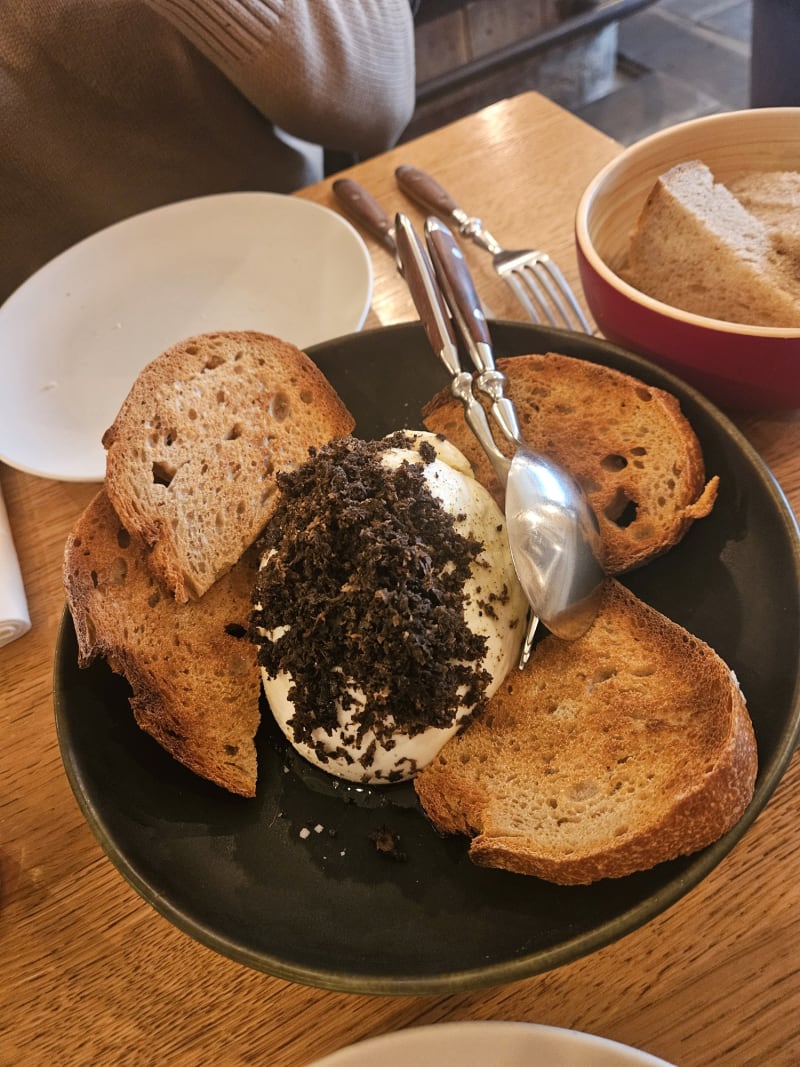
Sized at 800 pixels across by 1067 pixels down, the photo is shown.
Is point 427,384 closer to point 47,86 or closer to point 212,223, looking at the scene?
point 212,223

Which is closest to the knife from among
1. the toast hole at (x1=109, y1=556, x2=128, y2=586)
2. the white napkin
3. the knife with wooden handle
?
the knife with wooden handle

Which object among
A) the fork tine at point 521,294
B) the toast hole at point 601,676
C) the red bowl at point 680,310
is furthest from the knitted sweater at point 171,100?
the toast hole at point 601,676

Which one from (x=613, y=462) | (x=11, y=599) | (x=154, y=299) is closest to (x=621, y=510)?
(x=613, y=462)

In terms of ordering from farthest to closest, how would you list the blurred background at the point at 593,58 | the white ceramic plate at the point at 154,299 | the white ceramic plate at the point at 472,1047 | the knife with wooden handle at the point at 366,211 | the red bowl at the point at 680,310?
the blurred background at the point at 593,58
the knife with wooden handle at the point at 366,211
the white ceramic plate at the point at 154,299
the red bowl at the point at 680,310
the white ceramic plate at the point at 472,1047

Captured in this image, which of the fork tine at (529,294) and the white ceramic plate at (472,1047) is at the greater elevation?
the fork tine at (529,294)

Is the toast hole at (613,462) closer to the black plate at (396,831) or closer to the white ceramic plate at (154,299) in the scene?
the black plate at (396,831)

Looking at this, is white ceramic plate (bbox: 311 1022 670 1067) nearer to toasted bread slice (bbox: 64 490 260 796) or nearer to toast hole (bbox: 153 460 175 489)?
toasted bread slice (bbox: 64 490 260 796)
